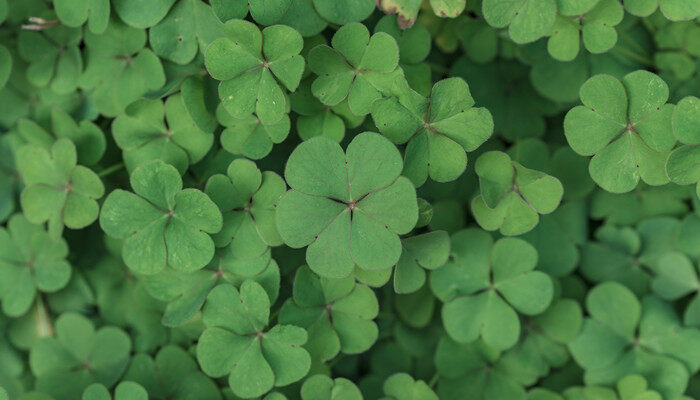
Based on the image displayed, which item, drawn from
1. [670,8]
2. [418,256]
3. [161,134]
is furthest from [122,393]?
[670,8]

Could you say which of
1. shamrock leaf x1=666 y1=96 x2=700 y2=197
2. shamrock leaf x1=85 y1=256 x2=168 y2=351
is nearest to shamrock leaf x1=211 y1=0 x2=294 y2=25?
shamrock leaf x1=85 y1=256 x2=168 y2=351

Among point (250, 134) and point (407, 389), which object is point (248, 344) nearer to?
point (407, 389)

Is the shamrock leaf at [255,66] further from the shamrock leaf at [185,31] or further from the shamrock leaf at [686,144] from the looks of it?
the shamrock leaf at [686,144]

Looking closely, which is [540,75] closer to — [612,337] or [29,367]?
[612,337]

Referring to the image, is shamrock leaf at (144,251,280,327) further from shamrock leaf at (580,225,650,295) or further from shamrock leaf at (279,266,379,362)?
shamrock leaf at (580,225,650,295)

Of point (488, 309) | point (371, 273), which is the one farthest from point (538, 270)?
point (371, 273)

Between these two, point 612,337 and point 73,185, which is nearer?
point 73,185

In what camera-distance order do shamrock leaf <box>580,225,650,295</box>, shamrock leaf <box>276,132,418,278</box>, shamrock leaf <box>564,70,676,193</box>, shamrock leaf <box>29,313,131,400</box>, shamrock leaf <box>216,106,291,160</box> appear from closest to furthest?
shamrock leaf <box>276,132,418,278</box>, shamrock leaf <box>564,70,676,193</box>, shamrock leaf <box>216,106,291,160</box>, shamrock leaf <box>29,313,131,400</box>, shamrock leaf <box>580,225,650,295</box>
